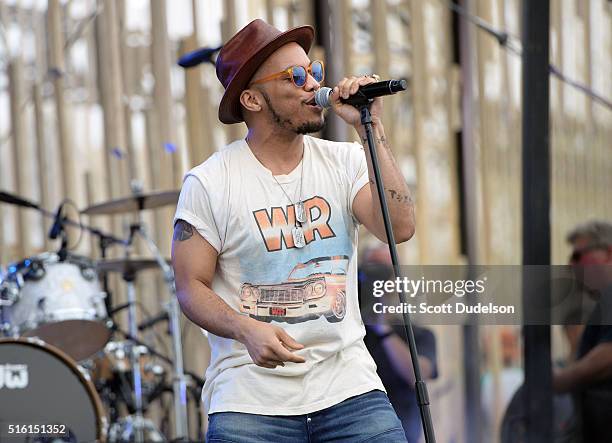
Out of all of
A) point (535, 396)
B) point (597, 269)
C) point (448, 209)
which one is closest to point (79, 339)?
point (535, 396)

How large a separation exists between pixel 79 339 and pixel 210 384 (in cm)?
235

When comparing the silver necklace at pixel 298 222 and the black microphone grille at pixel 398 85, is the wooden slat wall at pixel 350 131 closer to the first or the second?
the silver necklace at pixel 298 222

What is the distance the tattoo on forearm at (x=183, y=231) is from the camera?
2721 mm

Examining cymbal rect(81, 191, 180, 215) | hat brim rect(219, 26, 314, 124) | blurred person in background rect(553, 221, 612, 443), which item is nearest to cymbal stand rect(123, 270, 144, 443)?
cymbal rect(81, 191, 180, 215)

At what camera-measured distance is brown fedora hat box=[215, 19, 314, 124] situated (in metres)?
2.81

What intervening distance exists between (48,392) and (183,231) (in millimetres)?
1495

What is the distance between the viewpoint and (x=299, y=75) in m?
2.78

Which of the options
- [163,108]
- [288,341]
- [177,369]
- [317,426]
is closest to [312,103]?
[288,341]

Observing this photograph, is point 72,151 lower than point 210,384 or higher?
higher

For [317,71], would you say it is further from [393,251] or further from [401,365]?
[401,365]

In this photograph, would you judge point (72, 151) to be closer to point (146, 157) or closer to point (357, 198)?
point (146, 157)

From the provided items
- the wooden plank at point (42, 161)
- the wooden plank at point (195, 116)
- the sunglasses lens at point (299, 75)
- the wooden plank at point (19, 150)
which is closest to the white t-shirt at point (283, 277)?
the sunglasses lens at point (299, 75)

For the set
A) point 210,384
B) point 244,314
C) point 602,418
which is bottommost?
point 602,418

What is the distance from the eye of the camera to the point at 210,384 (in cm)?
274
